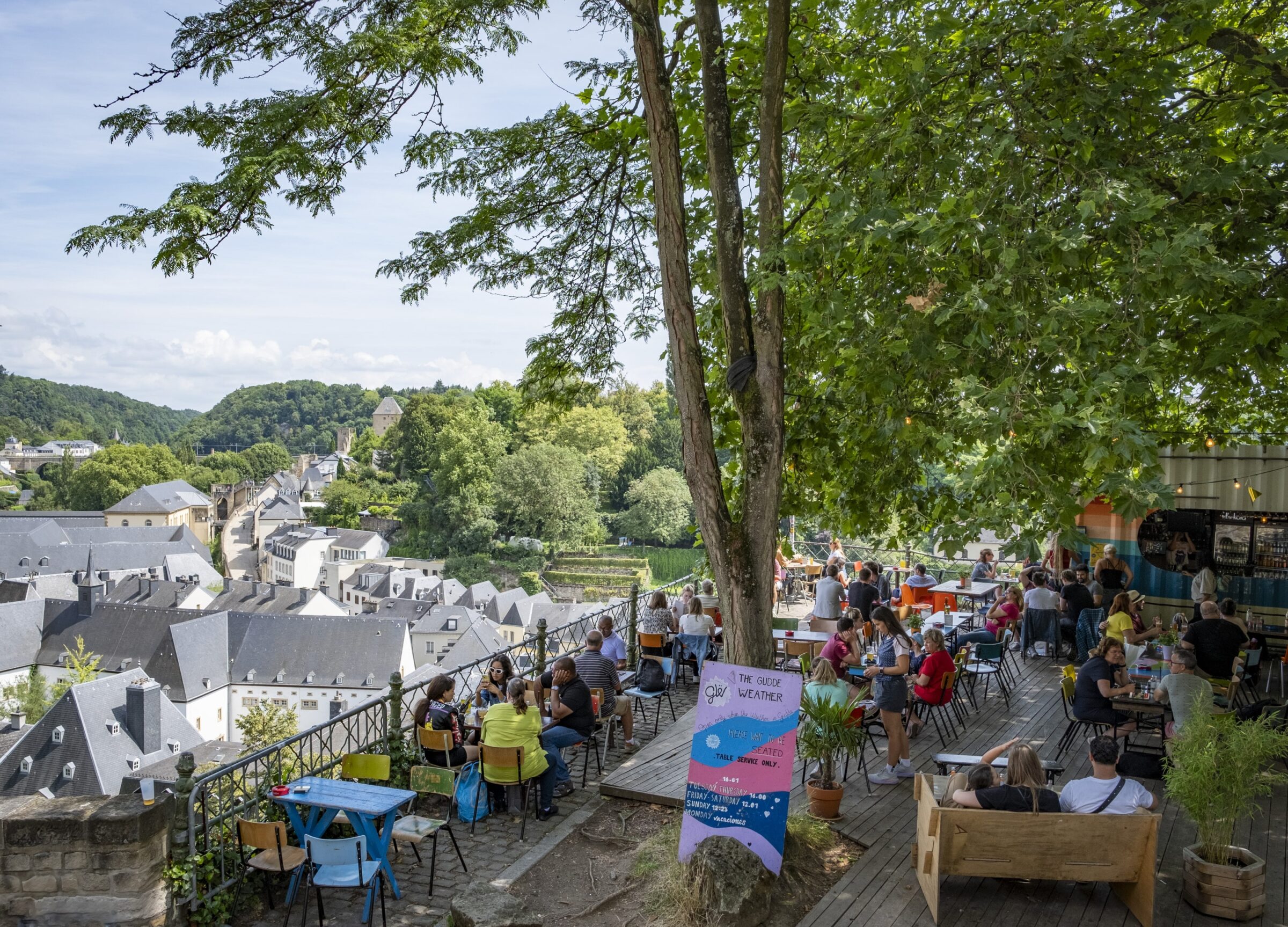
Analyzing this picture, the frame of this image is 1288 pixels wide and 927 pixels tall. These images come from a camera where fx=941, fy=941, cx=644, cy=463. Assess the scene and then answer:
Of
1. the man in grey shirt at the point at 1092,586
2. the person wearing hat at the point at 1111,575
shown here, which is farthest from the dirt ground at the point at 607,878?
the person wearing hat at the point at 1111,575

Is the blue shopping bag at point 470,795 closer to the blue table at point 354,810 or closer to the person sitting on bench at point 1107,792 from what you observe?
the blue table at point 354,810

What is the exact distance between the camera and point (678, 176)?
635cm

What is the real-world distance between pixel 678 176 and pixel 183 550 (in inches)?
3902

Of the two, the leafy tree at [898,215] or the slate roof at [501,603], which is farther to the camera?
the slate roof at [501,603]

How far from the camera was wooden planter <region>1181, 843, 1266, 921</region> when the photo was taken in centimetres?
525

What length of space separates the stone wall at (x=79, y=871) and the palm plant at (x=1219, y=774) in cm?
595

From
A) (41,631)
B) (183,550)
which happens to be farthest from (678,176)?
(183,550)

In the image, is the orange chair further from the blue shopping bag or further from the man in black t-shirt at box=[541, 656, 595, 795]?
the blue shopping bag

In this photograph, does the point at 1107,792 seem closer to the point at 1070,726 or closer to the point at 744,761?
the point at 744,761

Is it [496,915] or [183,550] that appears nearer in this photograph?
[496,915]

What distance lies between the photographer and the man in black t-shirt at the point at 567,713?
7.73 metres

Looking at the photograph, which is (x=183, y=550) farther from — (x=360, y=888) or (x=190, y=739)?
(x=360, y=888)

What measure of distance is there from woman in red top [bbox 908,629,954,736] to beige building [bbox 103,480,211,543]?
110229mm

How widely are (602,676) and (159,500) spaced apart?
117086mm
